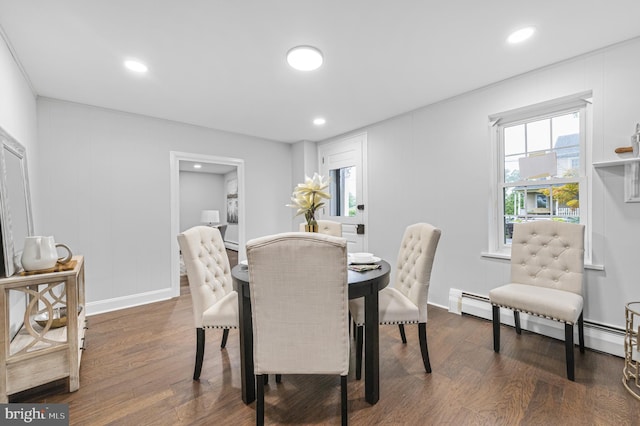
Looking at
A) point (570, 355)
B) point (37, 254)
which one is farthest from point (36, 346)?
point (570, 355)

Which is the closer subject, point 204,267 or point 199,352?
point 199,352

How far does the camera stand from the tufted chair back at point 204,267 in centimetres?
191

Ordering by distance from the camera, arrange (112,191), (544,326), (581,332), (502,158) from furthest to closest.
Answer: (112,191)
(502,158)
(544,326)
(581,332)

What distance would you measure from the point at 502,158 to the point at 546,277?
1203 mm

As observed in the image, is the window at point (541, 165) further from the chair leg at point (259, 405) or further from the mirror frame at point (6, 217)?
the mirror frame at point (6, 217)

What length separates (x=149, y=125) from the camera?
3.62 m

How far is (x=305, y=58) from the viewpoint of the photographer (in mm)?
2236

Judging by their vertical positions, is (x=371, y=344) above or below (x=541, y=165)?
below

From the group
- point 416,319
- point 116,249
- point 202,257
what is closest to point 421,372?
point 416,319

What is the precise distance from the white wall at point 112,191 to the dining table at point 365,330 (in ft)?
8.34

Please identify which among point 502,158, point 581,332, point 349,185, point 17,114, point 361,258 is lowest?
point 581,332

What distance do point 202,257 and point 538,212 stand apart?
118 inches

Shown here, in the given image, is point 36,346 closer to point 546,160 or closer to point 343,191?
point 343,191

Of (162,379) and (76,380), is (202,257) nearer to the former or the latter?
(162,379)
